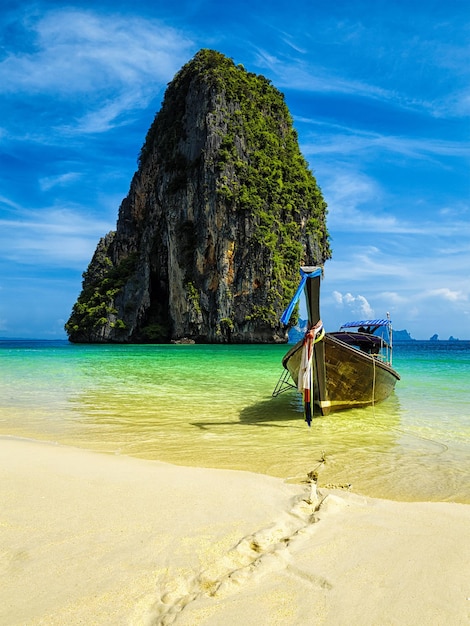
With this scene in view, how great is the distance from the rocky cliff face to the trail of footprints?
43.7 metres

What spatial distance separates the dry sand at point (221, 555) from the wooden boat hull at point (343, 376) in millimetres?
4719

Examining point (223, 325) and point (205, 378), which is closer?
point (205, 378)

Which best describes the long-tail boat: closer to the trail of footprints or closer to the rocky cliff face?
the trail of footprints

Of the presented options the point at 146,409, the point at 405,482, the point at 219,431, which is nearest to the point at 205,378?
the point at 146,409

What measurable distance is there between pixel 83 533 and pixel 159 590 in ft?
2.99

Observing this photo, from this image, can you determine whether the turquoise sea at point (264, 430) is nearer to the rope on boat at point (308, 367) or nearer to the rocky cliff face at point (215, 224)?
the rope on boat at point (308, 367)

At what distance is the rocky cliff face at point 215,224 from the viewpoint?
158 ft

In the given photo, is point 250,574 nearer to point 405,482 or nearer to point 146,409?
point 405,482

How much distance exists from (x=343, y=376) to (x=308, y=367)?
209 cm

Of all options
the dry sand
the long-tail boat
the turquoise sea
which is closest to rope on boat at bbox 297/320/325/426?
the long-tail boat

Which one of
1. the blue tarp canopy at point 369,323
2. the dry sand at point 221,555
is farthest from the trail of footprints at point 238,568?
the blue tarp canopy at point 369,323

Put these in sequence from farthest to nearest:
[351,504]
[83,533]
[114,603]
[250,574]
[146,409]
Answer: [146,409], [351,504], [83,533], [250,574], [114,603]

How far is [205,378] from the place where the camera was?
15.6m

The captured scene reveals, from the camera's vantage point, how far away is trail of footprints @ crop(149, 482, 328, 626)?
7.09ft
